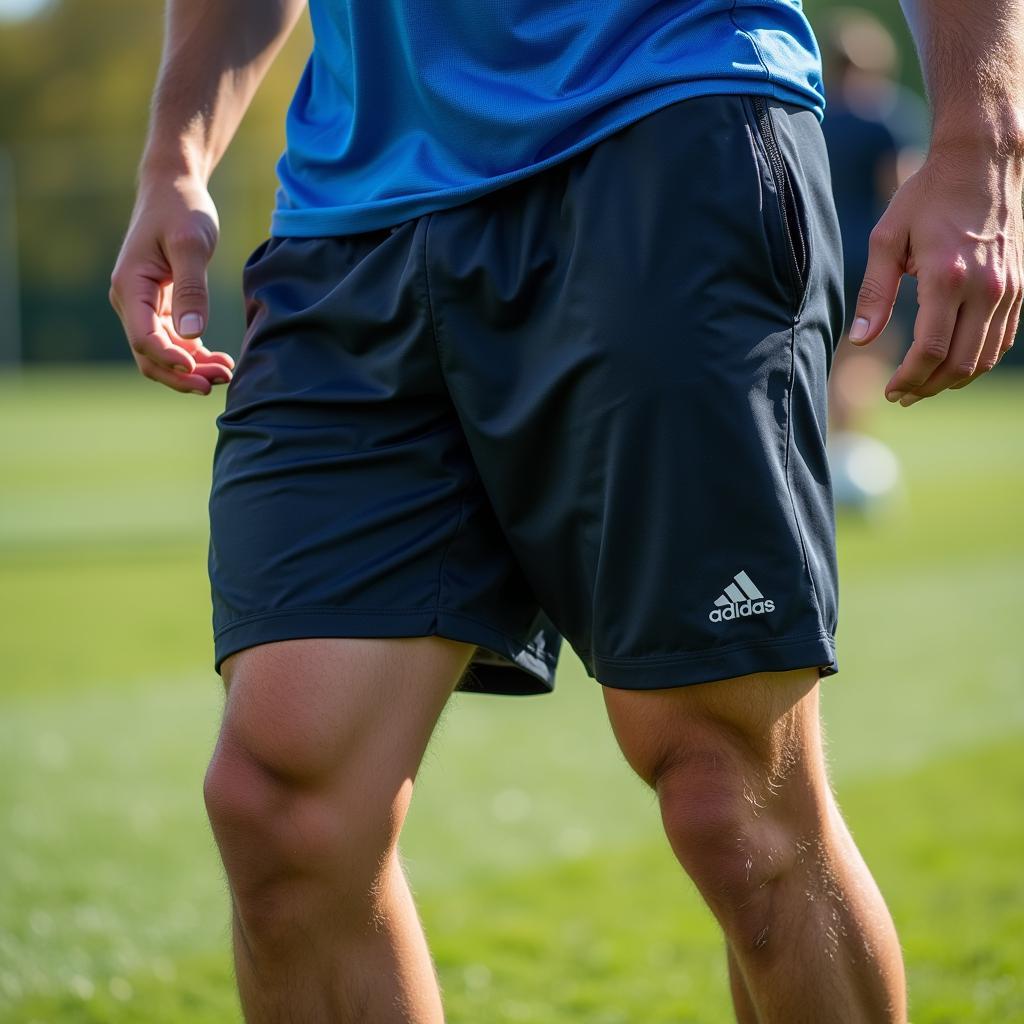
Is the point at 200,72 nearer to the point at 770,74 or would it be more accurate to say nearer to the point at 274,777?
the point at 770,74

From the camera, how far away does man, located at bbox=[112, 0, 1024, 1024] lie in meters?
1.60

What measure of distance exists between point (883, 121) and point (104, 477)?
6040 millimetres

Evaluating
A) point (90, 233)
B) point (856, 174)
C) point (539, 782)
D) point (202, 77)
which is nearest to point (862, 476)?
point (856, 174)

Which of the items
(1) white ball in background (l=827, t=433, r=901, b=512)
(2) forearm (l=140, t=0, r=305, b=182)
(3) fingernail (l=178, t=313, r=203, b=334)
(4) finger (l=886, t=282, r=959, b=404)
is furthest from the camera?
(1) white ball in background (l=827, t=433, r=901, b=512)

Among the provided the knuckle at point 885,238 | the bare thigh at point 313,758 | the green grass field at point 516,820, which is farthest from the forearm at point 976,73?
the green grass field at point 516,820

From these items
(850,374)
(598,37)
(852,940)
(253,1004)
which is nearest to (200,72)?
(598,37)

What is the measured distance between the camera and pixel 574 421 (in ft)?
5.47

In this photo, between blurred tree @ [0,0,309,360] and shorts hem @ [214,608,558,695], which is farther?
blurred tree @ [0,0,309,360]

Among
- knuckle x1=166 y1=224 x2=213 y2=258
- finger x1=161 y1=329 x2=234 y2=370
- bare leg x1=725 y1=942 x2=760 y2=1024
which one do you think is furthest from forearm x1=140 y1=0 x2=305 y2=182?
bare leg x1=725 y1=942 x2=760 y2=1024

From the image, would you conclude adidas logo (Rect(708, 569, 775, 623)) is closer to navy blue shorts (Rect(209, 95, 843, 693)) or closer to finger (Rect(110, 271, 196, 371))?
navy blue shorts (Rect(209, 95, 843, 693))

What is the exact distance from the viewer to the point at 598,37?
1.70 metres

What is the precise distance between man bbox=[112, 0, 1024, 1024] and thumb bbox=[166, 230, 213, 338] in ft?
0.46

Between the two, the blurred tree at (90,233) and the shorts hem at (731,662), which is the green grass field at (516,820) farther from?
the blurred tree at (90,233)

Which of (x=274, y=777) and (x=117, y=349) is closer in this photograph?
(x=274, y=777)
